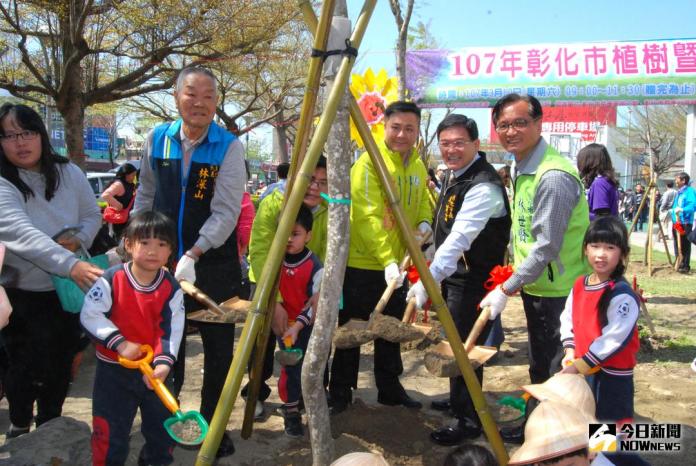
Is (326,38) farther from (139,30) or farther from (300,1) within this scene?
(139,30)

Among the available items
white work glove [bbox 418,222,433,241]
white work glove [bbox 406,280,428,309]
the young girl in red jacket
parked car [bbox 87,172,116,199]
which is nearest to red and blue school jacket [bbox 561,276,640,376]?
the young girl in red jacket

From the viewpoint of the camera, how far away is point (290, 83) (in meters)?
17.4

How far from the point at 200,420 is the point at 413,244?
3.67 ft

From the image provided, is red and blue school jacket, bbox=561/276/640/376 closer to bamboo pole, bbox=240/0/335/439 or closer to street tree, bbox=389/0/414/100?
bamboo pole, bbox=240/0/335/439

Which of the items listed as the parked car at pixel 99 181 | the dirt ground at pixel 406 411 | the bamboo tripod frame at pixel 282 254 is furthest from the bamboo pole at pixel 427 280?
the parked car at pixel 99 181

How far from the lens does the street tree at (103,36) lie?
8352 mm

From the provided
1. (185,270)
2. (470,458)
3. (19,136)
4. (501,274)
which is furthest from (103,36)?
(470,458)

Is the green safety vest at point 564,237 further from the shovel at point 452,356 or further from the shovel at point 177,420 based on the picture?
the shovel at point 177,420

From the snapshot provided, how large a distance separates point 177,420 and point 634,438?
1.86 metres

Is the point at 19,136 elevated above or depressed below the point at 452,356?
above

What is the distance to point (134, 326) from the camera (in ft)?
8.24

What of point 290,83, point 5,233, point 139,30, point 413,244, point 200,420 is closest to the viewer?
point 200,420

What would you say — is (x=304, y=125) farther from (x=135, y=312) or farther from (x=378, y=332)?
(x=135, y=312)

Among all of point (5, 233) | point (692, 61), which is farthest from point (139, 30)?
point (692, 61)
